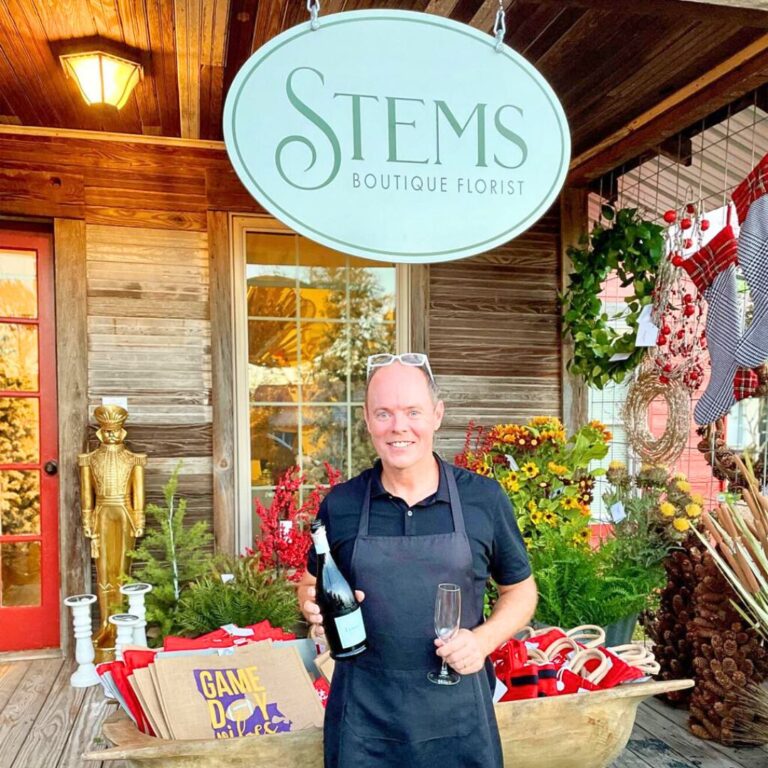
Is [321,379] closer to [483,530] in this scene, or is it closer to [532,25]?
[532,25]

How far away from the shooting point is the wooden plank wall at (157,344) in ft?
11.5

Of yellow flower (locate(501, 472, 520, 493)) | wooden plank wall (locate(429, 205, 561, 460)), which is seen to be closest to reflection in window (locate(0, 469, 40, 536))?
wooden plank wall (locate(429, 205, 561, 460))

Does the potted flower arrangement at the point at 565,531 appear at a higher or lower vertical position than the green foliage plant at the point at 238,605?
higher

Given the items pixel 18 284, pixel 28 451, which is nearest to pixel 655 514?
pixel 28 451

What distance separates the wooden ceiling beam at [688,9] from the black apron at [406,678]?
155 centimetres

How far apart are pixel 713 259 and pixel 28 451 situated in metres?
3.65

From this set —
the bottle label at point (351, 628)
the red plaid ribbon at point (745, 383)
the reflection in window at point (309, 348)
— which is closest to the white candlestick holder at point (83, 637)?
the reflection in window at point (309, 348)

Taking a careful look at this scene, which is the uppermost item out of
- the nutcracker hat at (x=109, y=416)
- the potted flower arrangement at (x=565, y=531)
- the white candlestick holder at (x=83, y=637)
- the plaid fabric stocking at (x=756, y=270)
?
the plaid fabric stocking at (x=756, y=270)

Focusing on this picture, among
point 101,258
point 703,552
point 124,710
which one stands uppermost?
point 101,258

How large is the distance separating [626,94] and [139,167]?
8.51 ft

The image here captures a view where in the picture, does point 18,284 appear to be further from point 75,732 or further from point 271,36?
point 75,732

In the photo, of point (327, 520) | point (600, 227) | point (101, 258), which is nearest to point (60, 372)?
point (101, 258)

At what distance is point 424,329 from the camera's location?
3.90 meters

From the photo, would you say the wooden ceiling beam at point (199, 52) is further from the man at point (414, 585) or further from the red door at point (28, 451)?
the man at point (414, 585)
